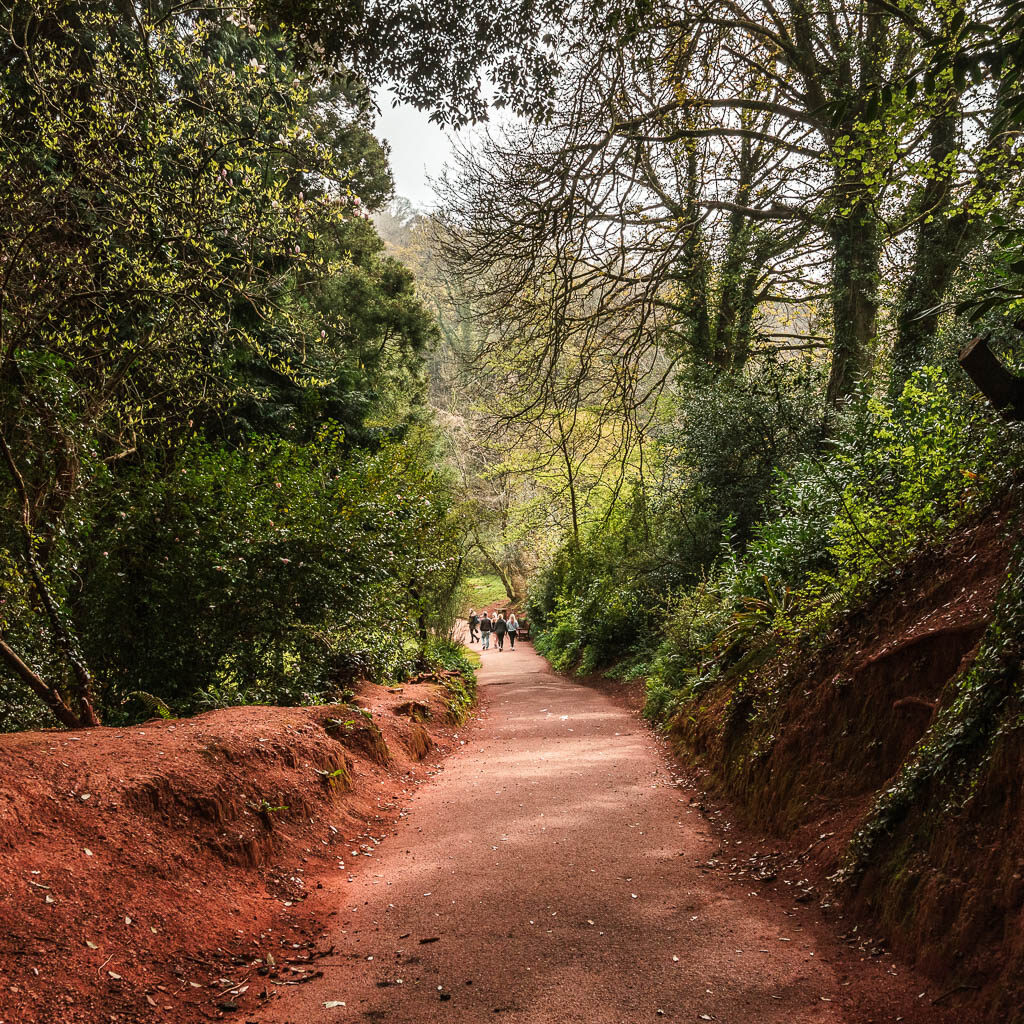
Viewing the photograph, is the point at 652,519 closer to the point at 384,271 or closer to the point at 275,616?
the point at 384,271

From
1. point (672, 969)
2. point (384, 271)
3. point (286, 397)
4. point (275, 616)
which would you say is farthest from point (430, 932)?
point (384, 271)

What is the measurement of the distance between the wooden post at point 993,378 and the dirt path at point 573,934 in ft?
9.36

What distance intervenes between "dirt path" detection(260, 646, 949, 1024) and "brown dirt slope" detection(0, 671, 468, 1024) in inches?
15.5

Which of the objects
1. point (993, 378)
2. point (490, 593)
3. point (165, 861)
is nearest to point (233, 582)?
point (165, 861)

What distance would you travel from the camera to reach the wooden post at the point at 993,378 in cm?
333

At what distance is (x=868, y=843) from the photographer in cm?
349

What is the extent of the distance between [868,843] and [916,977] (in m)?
0.77

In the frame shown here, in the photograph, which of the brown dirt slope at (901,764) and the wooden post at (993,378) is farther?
the wooden post at (993,378)

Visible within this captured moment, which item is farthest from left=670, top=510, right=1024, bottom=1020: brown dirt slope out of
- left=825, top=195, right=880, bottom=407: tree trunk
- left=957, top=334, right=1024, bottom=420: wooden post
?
left=825, top=195, right=880, bottom=407: tree trunk

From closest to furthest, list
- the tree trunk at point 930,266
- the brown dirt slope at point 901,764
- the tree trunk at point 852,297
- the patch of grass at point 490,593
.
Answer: the brown dirt slope at point 901,764 → the tree trunk at point 930,266 → the tree trunk at point 852,297 → the patch of grass at point 490,593

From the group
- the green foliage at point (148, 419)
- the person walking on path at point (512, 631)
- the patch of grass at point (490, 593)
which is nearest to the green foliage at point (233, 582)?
the green foliage at point (148, 419)

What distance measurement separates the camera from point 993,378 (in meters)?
3.41

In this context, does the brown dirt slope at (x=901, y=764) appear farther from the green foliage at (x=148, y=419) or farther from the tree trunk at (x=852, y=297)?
the tree trunk at (x=852, y=297)

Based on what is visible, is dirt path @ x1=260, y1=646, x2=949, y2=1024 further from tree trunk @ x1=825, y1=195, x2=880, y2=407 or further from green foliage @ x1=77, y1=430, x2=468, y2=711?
tree trunk @ x1=825, y1=195, x2=880, y2=407
